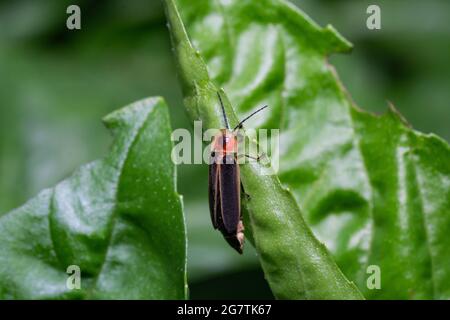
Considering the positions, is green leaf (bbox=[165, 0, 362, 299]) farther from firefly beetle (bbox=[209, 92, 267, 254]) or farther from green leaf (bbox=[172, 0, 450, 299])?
green leaf (bbox=[172, 0, 450, 299])

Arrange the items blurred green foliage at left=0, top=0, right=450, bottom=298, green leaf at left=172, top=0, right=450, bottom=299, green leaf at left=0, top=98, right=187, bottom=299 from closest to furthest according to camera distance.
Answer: green leaf at left=0, top=98, right=187, bottom=299 < green leaf at left=172, top=0, right=450, bottom=299 < blurred green foliage at left=0, top=0, right=450, bottom=298

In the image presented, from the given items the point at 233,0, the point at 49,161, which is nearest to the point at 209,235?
the point at 49,161

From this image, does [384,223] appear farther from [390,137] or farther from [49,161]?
[49,161]

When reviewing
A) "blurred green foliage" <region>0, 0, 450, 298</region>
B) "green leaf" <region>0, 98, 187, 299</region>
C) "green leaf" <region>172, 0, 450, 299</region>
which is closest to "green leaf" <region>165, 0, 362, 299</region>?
"green leaf" <region>0, 98, 187, 299</region>

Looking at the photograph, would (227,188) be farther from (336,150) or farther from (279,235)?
(279,235)

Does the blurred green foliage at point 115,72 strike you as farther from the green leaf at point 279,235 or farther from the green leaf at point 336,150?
the green leaf at point 279,235
